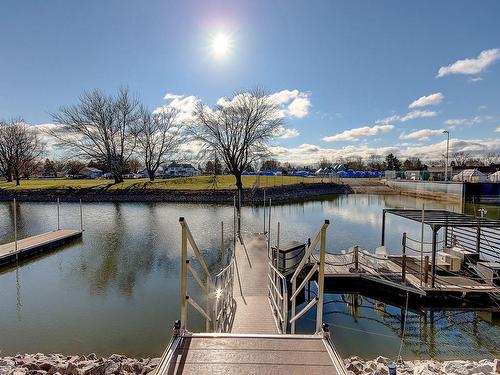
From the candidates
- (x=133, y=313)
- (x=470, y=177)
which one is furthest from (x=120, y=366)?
(x=470, y=177)

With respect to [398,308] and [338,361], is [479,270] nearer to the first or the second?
[398,308]

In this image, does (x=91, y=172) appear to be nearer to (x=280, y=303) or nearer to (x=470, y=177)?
(x=470, y=177)

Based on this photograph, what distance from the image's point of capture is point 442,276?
1062cm

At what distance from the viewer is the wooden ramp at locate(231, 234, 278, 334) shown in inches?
253

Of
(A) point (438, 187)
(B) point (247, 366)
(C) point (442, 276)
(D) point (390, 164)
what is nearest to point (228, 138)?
(A) point (438, 187)

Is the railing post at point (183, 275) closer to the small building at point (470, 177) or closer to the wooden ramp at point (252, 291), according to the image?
the wooden ramp at point (252, 291)

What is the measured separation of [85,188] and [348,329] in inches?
1665

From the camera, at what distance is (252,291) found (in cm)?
878

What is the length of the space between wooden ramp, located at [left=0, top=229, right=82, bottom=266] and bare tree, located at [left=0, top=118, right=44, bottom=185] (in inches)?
1558

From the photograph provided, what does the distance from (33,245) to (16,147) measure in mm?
46085

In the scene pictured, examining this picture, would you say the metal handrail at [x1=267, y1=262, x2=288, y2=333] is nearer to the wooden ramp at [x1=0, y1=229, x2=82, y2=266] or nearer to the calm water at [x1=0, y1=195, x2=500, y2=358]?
the calm water at [x1=0, y1=195, x2=500, y2=358]

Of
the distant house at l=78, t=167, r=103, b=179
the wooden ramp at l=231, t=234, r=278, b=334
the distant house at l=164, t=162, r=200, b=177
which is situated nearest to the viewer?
the wooden ramp at l=231, t=234, r=278, b=334

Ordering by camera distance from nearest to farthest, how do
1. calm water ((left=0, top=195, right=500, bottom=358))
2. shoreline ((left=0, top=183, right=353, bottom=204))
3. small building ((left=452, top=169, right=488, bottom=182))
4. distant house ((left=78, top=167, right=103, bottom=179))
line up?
calm water ((left=0, top=195, right=500, bottom=358)) < shoreline ((left=0, top=183, right=353, bottom=204)) < small building ((left=452, top=169, right=488, bottom=182)) < distant house ((left=78, top=167, right=103, bottom=179))

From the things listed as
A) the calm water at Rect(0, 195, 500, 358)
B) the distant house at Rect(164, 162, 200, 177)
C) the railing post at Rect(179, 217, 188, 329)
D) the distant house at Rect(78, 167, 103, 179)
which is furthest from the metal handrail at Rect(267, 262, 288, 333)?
the distant house at Rect(78, 167, 103, 179)
